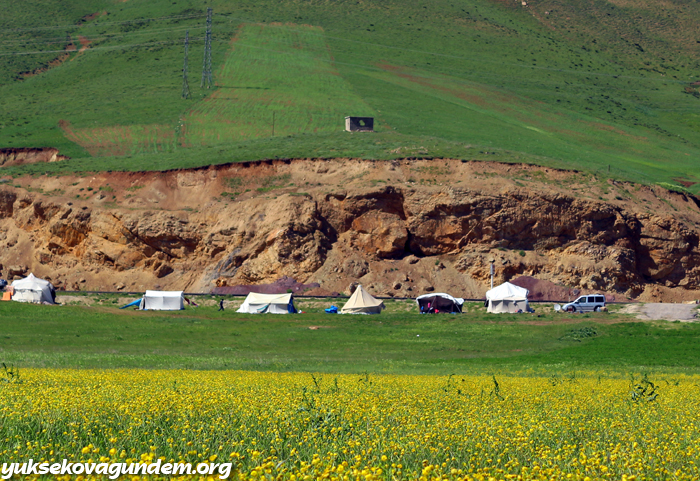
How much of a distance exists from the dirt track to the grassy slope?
8.07 feet

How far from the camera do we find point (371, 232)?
68.8 meters

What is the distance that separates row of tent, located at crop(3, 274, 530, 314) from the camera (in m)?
52.7

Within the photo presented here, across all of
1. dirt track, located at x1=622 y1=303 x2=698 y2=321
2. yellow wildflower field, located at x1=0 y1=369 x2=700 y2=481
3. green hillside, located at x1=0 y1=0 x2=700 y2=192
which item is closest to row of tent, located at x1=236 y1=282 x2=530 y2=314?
dirt track, located at x1=622 y1=303 x2=698 y2=321

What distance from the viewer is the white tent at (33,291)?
177ft

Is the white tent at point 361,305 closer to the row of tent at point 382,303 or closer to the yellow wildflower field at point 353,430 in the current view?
the row of tent at point 382,303

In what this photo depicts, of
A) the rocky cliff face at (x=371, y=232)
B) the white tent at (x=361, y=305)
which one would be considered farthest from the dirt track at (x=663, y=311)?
the white tent at (x=361, y=305)

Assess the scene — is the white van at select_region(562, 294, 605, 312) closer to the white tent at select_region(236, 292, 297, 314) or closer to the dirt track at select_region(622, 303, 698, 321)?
the dirt track at select_region(622, 303, 698, 321)

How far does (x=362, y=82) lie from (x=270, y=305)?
7562 cm

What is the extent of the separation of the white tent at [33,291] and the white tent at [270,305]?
49.4ft

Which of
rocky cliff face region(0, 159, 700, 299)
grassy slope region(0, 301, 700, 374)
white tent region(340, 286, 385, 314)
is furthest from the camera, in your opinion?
rocky cliff face region(0, 159, 700, 299)

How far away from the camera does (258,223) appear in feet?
221

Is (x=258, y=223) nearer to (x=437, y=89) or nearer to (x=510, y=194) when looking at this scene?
(x=510, y=194)

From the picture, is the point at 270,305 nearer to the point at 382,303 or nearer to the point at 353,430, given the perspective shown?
the point at 382,303

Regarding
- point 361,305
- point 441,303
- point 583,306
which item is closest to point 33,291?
point 361,305
